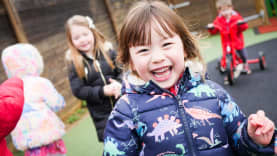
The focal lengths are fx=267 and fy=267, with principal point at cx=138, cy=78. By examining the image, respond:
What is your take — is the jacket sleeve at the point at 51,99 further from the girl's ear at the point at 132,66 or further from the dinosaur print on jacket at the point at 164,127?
the dinosaur print on jacket at the point at 164,127

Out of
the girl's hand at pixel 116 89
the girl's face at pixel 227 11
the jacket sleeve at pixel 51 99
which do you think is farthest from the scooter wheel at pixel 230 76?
the jacket sleeve at pixel 51 99

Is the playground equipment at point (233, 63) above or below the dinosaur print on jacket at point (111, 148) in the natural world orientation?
below

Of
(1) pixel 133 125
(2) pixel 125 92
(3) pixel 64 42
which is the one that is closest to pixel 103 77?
(2) pixel 125 92

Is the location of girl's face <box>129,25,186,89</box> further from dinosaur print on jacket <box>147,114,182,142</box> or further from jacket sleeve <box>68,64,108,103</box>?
jacket sleeve <box>68,64,108,103</box>

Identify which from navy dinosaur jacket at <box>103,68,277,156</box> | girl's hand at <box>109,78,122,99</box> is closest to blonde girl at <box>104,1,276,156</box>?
navy dinosaur jacket at <box>103,68,277,156</box>

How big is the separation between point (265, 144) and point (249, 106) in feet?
7.94

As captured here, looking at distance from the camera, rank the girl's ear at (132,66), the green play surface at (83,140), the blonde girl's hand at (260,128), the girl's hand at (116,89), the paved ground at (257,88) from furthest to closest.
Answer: the green play surface at (83,140), the paved ground at (257,88), the girl's hand at (116,89), the girl's ear at (132,66), the blonde girl's hand at (260,128)

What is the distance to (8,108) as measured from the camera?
4.59ft

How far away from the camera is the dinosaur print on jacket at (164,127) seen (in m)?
1.27

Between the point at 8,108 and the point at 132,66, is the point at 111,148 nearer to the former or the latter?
the point at 132,66

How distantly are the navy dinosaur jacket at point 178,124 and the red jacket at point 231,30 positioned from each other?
11.1 ft

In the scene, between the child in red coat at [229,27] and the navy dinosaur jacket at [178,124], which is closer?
the navy dinosaur jacket at [178,124]

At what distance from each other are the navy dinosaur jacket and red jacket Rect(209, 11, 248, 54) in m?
3.37

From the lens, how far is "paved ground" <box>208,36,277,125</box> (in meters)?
3.30
